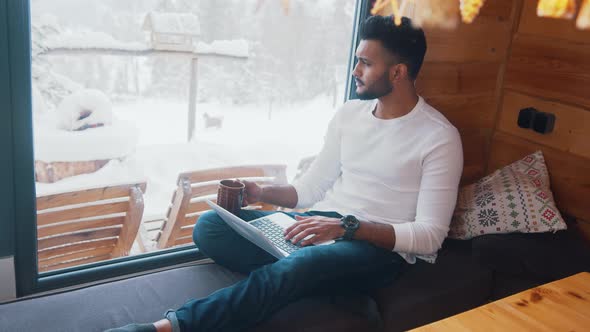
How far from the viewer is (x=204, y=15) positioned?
7.07 ft

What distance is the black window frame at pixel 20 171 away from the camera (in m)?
1.58

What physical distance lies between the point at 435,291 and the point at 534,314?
52 centimetres

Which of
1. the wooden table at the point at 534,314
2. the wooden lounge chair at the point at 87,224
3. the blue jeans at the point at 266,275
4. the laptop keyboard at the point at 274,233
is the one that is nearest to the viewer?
the wooden table at the point at 534,314

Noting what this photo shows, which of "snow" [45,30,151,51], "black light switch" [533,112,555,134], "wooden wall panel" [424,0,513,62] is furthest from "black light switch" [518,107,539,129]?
"snow" [45,30,151,51]

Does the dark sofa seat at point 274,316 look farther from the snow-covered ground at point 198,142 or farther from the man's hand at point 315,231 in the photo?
the snow-covered ground at point 198,142

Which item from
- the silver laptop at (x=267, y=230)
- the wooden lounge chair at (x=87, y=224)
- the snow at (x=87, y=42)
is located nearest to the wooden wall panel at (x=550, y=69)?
the silver laptop at (x=267, y=230)

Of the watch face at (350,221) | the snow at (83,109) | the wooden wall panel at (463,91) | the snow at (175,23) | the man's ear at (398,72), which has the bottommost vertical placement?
the watch face at (350,221)

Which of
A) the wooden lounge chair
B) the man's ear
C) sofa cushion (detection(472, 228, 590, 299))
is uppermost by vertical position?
the man's ear

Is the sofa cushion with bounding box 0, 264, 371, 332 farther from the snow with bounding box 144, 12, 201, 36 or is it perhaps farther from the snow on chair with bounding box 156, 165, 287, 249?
the snow with bounding box 144, 12, 201, 36

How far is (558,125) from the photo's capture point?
7.74 feet

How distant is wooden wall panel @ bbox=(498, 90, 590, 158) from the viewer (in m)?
2.27

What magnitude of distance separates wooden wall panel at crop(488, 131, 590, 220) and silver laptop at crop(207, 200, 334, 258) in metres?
1.18

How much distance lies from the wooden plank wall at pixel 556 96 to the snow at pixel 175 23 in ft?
4.77

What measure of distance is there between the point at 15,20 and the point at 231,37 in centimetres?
89
